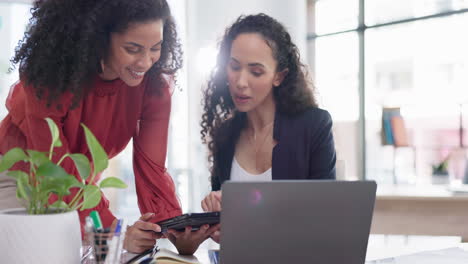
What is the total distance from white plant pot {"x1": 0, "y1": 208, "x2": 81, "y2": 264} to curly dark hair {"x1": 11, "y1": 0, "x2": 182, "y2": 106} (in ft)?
1.99

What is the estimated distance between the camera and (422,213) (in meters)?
2.82

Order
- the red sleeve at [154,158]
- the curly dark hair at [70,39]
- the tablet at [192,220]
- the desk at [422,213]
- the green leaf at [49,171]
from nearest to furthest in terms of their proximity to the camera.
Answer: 1. the green leaf at [49,171]
2. the tablet at [192,220]
3. the curly dark hair at [70,39]
4. the red sleeve at [154,158]
5. the desk at [422,213]

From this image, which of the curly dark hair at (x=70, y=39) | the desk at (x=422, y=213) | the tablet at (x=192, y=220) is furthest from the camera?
the desk at (x=422, y=213)

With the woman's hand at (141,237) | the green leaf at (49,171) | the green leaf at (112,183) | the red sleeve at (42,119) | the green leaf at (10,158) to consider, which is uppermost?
the red sleeve at (42,119)

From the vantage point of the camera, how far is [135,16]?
1433 mm

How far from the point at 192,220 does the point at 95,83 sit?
63 cm

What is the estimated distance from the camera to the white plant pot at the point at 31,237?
2.89ft

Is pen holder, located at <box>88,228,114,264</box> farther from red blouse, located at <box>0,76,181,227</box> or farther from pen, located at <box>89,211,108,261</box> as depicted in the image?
red blouse, located at <box>0,76,181,227</box>

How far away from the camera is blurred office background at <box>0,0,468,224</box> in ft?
12.7

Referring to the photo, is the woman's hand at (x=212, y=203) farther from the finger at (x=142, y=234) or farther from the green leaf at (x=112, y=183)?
the green leaf at (x=112, y=183)

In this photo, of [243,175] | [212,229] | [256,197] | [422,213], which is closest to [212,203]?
[212,229]

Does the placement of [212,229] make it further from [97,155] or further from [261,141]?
[261,141]

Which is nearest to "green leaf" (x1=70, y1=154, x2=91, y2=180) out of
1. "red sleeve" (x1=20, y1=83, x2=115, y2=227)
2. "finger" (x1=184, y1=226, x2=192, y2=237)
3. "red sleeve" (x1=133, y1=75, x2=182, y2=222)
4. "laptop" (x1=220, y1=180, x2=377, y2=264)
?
"laptop" (x1=220, y1=180, x2=377, y2=264)

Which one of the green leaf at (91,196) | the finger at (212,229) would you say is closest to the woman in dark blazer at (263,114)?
the finger at (212,229)
